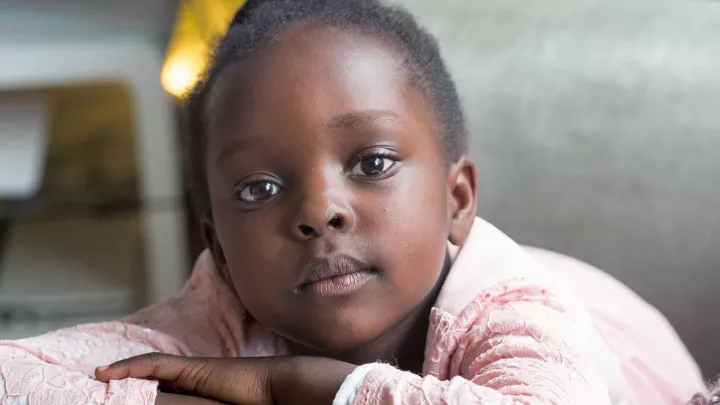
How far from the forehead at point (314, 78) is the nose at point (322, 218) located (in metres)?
0.06

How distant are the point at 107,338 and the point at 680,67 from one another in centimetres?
67

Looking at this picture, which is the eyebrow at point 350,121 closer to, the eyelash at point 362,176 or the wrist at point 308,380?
the eyelash at point 362,176

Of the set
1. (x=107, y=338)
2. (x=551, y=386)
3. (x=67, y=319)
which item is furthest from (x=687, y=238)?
(x=67, y=319)

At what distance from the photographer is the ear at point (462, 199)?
2.12 ft

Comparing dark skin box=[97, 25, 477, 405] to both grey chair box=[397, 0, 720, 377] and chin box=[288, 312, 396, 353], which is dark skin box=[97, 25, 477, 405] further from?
grey chair box=[397, 0, 720, 377]

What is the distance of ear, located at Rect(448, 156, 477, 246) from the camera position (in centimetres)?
65

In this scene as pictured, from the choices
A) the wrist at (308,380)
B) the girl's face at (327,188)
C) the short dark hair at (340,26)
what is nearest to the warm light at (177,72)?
the short dark hair at (340,26)

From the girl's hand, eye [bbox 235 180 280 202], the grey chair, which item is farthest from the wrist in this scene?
the grey chair

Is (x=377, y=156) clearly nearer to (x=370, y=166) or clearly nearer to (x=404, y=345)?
(x=370, y=166)

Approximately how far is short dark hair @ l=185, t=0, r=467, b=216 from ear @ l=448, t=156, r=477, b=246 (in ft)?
0.04

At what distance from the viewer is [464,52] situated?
0.90m

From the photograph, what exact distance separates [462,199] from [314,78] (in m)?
0.18

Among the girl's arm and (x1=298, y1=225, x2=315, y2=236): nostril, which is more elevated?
(x1=298, y1=225, x2=315, y2=236): nostril

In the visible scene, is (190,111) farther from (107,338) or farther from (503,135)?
(503,135)
